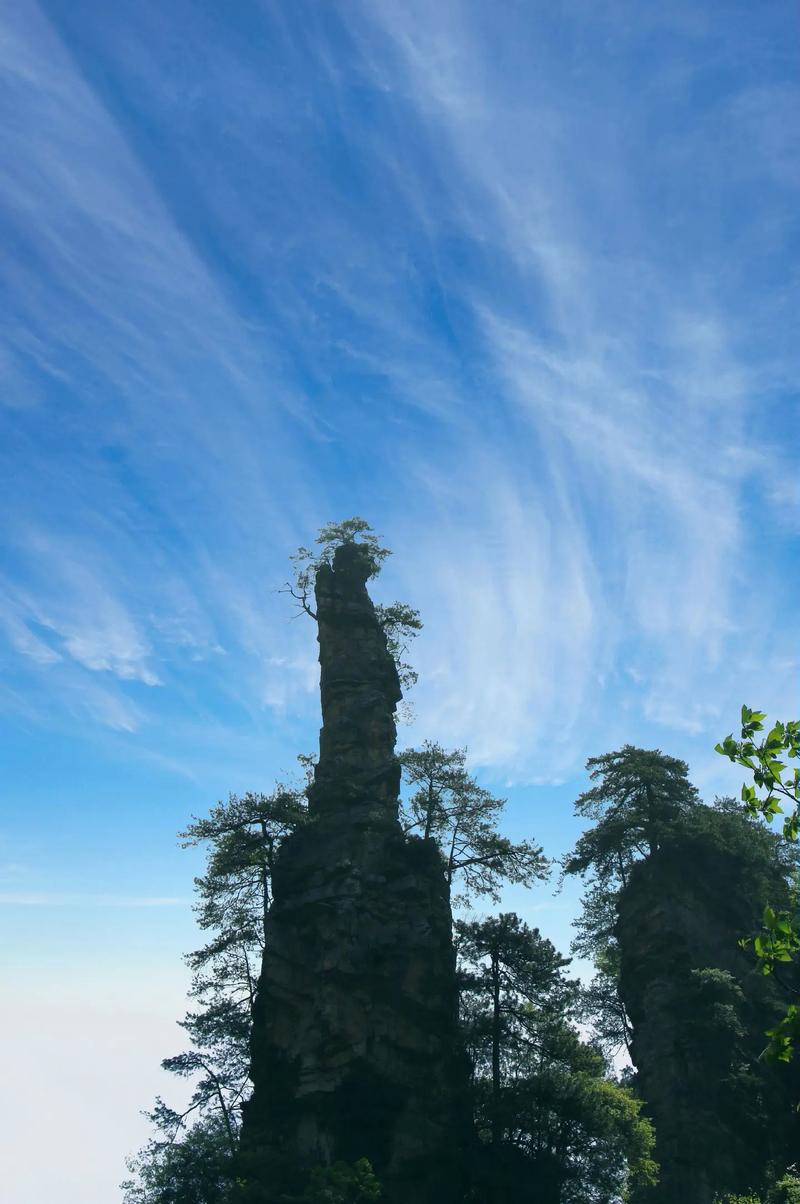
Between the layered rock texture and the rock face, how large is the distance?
Answer: 1146cm

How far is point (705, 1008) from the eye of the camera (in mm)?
→ 39594

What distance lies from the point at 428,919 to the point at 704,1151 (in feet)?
52.5

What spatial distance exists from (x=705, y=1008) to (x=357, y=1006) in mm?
17493

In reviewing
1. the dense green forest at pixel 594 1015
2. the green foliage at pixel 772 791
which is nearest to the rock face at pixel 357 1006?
the dense green forest at pixel 594 1015

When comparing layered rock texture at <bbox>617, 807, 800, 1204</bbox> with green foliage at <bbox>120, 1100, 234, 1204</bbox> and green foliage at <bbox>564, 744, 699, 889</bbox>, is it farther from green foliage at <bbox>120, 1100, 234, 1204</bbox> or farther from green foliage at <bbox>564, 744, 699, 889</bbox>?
green foliage at <bbox>120, 1100, 234, 1204</bbox>

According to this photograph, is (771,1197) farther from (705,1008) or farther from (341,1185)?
(341,1185)

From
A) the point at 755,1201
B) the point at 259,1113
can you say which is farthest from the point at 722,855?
the point at 259,1113

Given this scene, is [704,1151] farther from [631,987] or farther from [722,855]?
[722,855]

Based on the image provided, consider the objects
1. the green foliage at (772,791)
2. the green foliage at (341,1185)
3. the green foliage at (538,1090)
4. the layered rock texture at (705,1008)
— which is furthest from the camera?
the layered rock texture at (705,1008)

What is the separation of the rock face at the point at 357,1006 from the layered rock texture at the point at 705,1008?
37.6ft

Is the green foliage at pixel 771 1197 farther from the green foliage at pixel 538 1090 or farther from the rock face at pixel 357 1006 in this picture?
the rock face at pixel 357 1006

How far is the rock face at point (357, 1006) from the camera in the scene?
3322 centimetres

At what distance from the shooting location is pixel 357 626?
167ft

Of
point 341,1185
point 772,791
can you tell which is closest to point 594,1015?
point 341,1185
